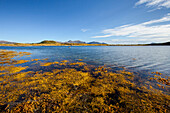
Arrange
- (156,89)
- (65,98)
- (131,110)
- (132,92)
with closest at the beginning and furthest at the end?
(131,110)
(65,98)
(132,92)
(156,89)

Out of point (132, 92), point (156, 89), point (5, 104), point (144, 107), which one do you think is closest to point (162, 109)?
point (144, 107)

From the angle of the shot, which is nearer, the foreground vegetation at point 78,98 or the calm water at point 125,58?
the foreground vegetation at point 78,98

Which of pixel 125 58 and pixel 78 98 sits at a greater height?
pixel 125 58

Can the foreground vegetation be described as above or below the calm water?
below

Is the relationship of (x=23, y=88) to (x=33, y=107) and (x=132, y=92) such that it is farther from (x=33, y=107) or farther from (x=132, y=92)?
(x=132, y=92)

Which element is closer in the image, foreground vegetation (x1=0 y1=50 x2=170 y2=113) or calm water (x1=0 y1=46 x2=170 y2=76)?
foreground vegetation (x1=0 y1=50 x2=170 y2=113)

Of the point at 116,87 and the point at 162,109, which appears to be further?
the point at 116,87

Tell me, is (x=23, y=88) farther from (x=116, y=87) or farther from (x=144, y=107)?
(x=144, y=107)

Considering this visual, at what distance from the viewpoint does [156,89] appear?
33.0ft

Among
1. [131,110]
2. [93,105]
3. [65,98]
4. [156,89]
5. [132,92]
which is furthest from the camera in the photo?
[156,89]

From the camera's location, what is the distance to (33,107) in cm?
696

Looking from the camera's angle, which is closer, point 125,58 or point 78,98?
point 78,98

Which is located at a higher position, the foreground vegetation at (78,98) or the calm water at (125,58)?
the calm water at (125,58)

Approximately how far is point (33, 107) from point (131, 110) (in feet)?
31.3
